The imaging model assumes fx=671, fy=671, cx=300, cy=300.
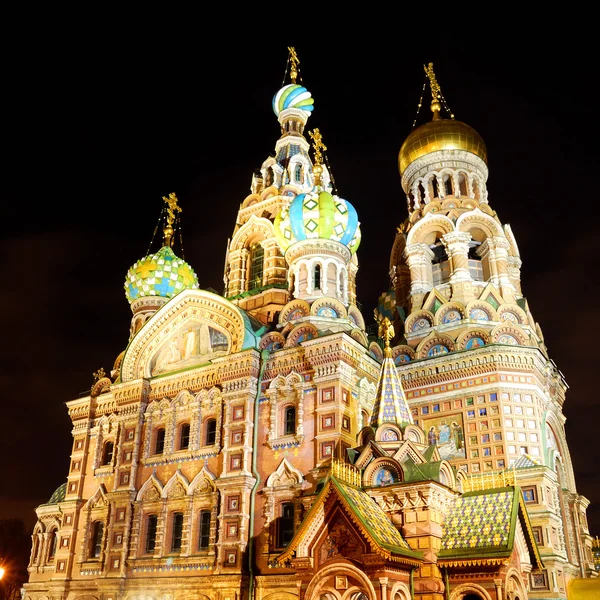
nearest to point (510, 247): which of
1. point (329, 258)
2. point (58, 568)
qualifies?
point (329, 258)

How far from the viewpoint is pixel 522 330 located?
17.9 meters

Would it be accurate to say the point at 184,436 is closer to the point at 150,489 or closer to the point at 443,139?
the point at 150,489

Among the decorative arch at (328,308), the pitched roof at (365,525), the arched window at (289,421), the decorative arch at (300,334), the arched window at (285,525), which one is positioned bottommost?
the pitched roof at (365,525)

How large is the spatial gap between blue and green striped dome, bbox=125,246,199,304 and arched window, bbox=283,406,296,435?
803 cm

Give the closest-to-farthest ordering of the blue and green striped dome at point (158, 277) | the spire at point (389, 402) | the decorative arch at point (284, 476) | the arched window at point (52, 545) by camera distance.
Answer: the spire at point (389, 402) < the decorative arch at point (284, 476) < the arched window at point (52, 545) < the blue and green striped dome at point (158, 277)

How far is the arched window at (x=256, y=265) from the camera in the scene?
2225 cm

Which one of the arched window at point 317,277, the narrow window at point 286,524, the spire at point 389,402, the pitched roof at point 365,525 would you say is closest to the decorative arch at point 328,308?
the arched window at point 317,277

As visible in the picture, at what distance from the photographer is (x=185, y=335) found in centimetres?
1933

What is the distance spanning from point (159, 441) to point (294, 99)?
14078 millimetres

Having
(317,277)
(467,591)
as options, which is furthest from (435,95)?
(467,591)

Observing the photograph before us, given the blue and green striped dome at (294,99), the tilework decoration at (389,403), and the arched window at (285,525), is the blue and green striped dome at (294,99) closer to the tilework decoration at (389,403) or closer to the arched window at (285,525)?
the tilework decoration at (389,403)

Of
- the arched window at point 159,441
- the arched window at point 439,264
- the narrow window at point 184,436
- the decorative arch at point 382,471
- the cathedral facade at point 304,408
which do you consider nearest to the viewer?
the decorative arch at point 382,471

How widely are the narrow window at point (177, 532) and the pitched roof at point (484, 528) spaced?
29.1 ft

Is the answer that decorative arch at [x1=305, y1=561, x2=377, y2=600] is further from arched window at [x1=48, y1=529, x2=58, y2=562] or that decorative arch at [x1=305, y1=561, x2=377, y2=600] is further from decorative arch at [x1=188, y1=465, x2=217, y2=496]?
arched window at [x1=48, y1=529, x2=58, y2=562]
